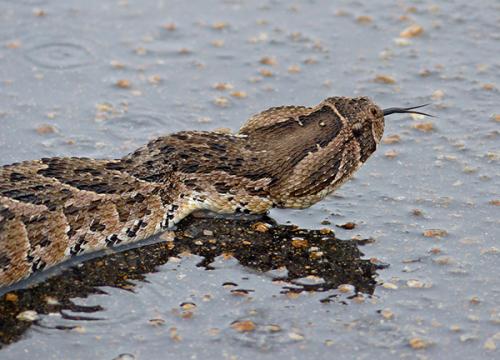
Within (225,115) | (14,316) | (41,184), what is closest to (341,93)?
(225,115)

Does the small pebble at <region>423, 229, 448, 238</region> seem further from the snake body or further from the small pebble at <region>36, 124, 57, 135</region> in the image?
the small pebble at <region>36, 124, 57, 135</region>

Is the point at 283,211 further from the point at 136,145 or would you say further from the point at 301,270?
the point at 136,145

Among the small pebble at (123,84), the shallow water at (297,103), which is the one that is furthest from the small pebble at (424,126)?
the small pebble at (123,84)

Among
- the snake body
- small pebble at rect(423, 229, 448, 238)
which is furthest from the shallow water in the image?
the snake body

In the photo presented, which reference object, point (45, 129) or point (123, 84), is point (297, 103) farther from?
point (45, 129)

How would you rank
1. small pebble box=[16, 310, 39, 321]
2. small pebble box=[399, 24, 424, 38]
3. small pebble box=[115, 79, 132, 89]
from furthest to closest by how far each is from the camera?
small pebble box=[399, 24, 424, 38] → small pebble box=[115, 79, 132, 89] → small pebble box=[16, 310, 39, 321]
